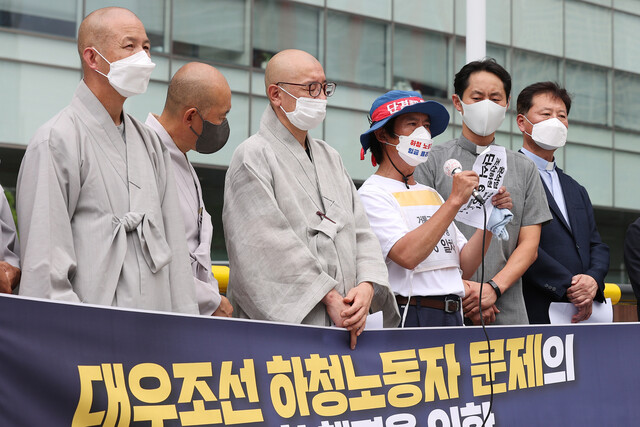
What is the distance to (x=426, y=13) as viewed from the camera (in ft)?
66.1

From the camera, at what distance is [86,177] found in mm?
2854

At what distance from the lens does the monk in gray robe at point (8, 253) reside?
263 cm

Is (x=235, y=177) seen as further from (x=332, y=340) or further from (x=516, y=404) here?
(x=516, y=404)

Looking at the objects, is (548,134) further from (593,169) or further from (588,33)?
(588,33)

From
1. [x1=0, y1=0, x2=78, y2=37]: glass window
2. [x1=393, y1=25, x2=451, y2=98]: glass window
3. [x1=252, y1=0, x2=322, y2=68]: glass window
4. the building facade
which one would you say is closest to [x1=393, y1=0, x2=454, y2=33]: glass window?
the building facade

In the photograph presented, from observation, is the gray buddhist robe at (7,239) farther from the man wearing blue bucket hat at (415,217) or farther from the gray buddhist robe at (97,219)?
the man wearing blue bucket hat at (415,217)

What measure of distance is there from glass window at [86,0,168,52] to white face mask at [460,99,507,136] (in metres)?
13.1

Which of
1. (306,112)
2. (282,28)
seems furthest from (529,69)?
(306,112)

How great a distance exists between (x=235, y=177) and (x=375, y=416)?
1044 millimetres

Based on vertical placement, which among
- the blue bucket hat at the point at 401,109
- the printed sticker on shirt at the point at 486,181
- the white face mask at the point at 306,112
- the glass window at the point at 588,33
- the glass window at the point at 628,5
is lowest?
the printed sticker on shirt at the point at 486,181

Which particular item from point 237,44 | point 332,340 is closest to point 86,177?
point 332,340

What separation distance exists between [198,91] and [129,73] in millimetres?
686

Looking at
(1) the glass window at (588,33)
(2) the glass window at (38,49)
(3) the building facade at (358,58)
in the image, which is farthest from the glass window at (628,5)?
(2) the glass window at (38,49)

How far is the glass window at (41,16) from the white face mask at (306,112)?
1372 centimetres
